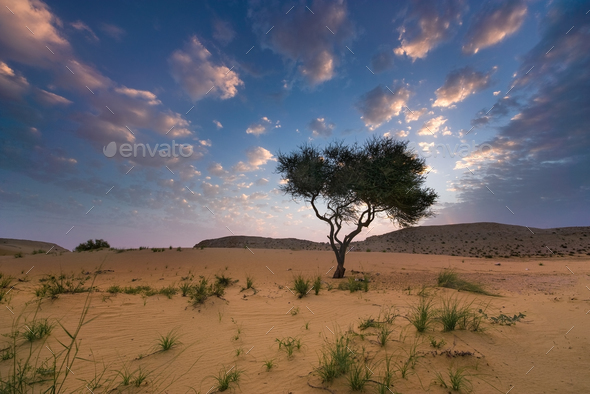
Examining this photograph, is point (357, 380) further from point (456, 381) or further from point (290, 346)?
point (290, 346)

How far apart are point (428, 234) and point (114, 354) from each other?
5142cm

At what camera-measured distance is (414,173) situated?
14.0 metres

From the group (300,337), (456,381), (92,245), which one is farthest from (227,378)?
(92,245)

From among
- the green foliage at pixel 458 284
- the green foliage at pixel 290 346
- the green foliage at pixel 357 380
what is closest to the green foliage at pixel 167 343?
the green foliage at pixel 290 346

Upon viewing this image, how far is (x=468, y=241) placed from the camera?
41.8 m

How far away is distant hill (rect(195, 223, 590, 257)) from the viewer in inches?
1356

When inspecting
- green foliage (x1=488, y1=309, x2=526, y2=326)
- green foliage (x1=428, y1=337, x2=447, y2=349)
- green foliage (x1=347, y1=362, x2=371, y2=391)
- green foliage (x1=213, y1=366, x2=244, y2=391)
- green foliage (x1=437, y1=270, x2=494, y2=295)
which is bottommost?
green foliage (x1=213, y1=366, x2=244, y2=391)

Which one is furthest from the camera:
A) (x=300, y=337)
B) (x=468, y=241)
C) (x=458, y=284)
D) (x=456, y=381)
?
(x=468, y=241)

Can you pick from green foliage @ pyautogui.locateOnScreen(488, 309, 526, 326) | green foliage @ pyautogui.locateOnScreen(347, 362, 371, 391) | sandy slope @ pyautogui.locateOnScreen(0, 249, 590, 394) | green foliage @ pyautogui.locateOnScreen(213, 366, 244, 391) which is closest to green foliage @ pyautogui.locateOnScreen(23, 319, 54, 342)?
sandy slope @ pyautogui.locateOnScreen(0, 249, 590, 394)

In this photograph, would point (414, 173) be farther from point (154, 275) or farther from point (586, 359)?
point (154, 275)

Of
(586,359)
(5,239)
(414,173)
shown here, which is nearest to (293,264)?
(414,173)

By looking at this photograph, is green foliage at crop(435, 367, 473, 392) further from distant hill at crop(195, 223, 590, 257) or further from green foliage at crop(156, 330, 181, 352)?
distant hill at crop(195, 223, 590, 257)

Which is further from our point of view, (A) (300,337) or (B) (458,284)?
(B) (458,284)

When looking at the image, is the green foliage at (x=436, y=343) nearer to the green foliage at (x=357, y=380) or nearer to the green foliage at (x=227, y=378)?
the green foliage at (x=357, y=380)
